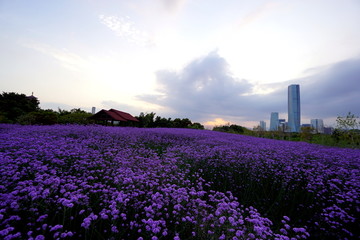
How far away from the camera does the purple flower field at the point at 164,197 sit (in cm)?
203

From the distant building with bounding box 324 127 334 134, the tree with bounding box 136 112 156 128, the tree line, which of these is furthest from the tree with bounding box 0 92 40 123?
the distant building with bounding box 324 127 334 134

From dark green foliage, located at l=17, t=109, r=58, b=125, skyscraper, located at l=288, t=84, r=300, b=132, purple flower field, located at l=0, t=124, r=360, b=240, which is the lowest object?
purple flower field, located at l=0, t=124, r=360, b=240

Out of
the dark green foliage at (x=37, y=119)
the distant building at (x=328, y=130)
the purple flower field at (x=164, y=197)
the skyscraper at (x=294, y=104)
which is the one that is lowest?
the purple flower field at (x=164, y=197)

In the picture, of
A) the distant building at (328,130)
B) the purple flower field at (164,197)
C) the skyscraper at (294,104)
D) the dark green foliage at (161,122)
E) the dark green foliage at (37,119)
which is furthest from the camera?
the skyscraper at (294,104)

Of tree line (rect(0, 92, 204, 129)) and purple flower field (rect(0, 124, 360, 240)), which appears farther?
tree line (rect(0, 92, 204, 129))

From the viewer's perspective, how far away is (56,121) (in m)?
18.0

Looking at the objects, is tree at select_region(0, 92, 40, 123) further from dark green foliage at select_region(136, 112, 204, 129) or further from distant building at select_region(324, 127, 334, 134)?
distant building at select_region(324, 127, 334, 134)

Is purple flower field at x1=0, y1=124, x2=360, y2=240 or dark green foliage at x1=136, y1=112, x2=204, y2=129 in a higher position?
dark green foliage at x1=136, y1=112, x2=204, y2=129

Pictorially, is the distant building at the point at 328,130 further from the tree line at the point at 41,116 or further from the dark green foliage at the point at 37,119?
the dark green foliage at the point at 37,119

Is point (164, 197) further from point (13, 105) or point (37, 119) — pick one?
point (13, 105)

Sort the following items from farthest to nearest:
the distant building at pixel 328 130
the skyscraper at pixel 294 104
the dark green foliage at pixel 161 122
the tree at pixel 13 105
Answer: the skyscraper at pixel 294 104
the dark green foliage at pixel 161 122
the tree at pixel 13 105
the distant building at pixel 328 130

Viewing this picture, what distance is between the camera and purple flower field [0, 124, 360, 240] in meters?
2.03

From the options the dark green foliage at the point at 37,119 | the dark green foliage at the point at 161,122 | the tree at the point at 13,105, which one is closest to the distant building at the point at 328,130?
the dark green foliage at the point at 161,122

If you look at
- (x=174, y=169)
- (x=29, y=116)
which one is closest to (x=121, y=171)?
(x=174, y=169)
